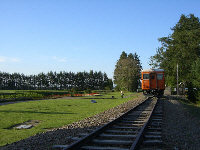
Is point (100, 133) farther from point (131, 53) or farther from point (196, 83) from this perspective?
point (131, 53)

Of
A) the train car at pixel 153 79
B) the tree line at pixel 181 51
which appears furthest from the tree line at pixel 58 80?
the train car at pixel 153 79

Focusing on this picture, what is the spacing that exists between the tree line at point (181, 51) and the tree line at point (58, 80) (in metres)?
77.8

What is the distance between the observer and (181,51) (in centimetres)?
4303

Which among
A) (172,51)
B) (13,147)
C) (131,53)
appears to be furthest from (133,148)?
(131,53)

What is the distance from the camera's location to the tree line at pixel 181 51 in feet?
137

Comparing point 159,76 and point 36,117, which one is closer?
point 36,117

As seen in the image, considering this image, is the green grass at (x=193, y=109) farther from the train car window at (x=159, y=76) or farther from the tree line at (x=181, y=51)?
the tree line at (x=181, y=51)

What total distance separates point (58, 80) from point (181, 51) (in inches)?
3644

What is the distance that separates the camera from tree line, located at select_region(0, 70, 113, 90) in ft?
413

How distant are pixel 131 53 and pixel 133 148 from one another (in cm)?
10116

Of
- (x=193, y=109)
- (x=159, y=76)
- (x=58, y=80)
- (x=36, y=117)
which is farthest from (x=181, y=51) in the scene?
(x=58, y=80)

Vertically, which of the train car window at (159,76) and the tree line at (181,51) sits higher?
the tree line at (181,51)

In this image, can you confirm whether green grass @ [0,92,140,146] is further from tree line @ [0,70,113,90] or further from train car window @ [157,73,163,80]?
tree line @ [0,70,113,90]

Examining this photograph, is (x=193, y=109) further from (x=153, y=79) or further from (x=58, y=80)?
(x=58, y=80)
